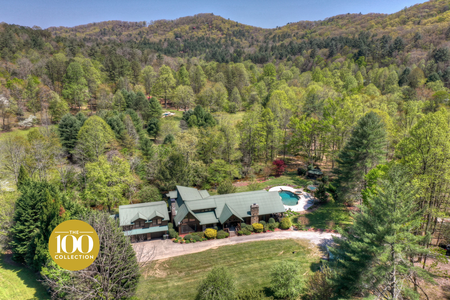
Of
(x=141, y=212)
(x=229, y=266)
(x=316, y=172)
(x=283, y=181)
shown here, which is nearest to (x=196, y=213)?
(x=141, y=212)

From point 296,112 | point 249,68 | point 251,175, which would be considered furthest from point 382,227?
point 249,68

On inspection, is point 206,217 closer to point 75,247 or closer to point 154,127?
point 75,247

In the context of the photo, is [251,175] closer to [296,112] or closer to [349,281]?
[296,112]

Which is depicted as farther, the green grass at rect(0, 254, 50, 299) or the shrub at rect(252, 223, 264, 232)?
the shrub at rect(252, 223, 264, 232)

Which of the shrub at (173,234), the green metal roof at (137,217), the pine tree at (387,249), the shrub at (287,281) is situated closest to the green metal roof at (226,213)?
the shrub at (173,234)

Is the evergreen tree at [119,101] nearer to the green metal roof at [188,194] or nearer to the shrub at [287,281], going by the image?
the green metal roof at [188,194]

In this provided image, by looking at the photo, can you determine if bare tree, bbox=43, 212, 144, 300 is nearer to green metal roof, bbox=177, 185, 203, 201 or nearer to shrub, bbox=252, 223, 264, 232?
green metal roof, bbox=177, 185, 203, 201

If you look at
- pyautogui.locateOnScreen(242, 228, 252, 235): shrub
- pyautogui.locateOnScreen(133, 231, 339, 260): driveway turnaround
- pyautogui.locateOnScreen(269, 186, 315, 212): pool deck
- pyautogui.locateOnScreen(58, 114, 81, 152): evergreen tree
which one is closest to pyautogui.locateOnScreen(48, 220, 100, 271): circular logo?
pyautogui.locateOnScreen(133, 231, 339, 260): driveway turnaround
